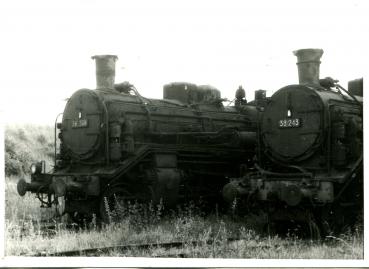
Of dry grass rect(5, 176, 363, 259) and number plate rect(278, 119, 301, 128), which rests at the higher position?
number plate rect(278, 119, 301, 128)

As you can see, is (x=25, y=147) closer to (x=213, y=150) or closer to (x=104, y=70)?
(x=104, y=70)

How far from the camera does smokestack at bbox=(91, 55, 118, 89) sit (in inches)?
481

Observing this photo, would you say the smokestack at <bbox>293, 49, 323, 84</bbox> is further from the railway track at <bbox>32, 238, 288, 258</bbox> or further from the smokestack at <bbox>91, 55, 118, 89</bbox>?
the smokestack at <bbox>91, 55, 118, 89</bbox>

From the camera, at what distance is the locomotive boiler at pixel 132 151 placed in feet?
36.6

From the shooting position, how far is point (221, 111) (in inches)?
533

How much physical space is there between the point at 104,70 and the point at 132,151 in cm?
202

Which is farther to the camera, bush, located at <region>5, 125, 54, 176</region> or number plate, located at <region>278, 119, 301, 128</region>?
bush, located at <region>5, 125, 54, 176</region>

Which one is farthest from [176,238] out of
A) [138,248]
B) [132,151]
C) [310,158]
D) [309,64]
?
[309,64]

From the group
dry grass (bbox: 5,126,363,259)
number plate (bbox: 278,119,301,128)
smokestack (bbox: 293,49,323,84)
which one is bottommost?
dry grass (bbox: 5,126,363,259)

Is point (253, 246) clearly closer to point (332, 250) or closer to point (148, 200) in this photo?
point (332, 250)

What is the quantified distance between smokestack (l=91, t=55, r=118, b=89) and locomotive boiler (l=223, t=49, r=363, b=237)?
355 centimetres

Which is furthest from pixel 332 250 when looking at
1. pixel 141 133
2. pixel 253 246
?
pixel 141 133

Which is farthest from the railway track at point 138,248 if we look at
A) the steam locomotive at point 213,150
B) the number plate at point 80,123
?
the number plate at point 80,123

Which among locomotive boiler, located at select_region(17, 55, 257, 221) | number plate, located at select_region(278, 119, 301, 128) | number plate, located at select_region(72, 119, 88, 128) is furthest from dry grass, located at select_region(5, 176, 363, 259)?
number plate, located at select_region(72, 119, 88, 128)
